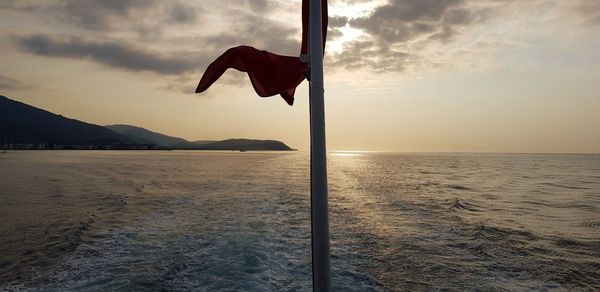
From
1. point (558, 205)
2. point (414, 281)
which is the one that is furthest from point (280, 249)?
point (558, 205)

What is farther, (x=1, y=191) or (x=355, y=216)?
(x=1, y=191)

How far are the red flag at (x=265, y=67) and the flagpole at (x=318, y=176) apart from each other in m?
0.51

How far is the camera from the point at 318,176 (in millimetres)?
3150

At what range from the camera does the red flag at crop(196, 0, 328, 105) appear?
372 centimetres

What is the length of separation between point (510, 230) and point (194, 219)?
14111 mm

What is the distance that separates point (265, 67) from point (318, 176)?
4.61ft

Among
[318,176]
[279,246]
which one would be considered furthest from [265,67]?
[279,246]

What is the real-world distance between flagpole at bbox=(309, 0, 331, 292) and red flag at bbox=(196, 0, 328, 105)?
51 cm

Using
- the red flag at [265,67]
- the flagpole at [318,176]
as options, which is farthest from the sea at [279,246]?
the red flag at [265,67]

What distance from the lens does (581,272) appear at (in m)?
10.9

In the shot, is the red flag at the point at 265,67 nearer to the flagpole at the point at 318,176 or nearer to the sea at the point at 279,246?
the flagpole at the point at 318,176

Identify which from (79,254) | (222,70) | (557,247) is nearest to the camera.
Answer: (222,70)

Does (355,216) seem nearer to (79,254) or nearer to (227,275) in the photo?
(227,275)

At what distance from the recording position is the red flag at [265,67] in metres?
3.72
